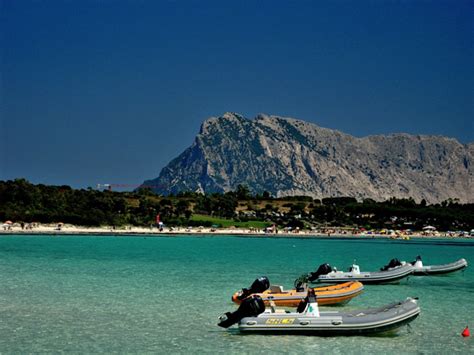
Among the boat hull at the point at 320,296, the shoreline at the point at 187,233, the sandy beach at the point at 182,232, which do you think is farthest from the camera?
the sandy beach at the point at 182,232

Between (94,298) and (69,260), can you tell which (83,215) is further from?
(94,298)

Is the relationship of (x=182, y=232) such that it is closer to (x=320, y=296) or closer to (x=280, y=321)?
(x=320, y=296)

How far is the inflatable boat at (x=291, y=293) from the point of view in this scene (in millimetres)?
29344

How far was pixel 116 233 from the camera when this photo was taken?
466ft

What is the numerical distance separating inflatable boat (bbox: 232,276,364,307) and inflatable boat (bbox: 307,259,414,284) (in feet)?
22.7

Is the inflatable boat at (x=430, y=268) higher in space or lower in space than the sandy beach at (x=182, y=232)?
lower

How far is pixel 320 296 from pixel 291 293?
6.37ft

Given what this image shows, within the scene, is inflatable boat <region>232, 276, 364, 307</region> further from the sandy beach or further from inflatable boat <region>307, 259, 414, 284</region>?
the sandy beach

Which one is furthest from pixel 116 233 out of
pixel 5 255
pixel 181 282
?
pixel 181 282

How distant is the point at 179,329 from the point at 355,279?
19035mm

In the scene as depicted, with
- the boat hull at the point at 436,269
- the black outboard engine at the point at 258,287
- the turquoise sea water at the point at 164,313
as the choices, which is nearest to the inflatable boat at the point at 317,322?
the turquoise sea water at the point at 164,313

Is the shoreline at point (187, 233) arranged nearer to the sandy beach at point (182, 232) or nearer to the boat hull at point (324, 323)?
the sandy beach at point (182, 232)

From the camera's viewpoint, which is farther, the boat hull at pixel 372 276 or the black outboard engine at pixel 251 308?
the boat hull at pixel 372 276

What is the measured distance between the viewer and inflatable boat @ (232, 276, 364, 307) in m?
29.3
